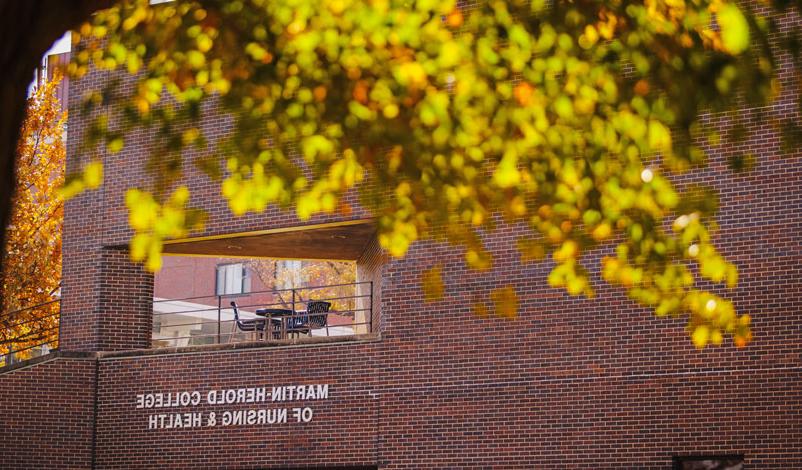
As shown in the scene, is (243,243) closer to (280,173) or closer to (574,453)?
(574,453)

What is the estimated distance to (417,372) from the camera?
59.4 ft

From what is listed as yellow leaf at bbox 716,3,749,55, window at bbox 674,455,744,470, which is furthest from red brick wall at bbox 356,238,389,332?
yellow leaf at bbox 716,3,749,55

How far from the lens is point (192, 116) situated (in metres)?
6.08

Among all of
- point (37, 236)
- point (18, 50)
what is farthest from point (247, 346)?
point (18, 50)

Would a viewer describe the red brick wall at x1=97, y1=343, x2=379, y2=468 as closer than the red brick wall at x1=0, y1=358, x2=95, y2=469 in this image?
Yes

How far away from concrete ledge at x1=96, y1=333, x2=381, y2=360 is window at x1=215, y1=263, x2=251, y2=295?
30282 mm

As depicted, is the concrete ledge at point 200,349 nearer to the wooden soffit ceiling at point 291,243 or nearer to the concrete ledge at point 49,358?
the concrete ledge at point 49,358

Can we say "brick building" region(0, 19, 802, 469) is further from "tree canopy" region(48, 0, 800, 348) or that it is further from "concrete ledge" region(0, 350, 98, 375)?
"tree canopy" region(48, 0, 800, 348)

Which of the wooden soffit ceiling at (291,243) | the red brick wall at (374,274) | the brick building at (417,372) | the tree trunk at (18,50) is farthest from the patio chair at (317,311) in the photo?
the tree trunk at (18,50)

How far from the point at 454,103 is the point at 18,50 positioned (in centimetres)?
399

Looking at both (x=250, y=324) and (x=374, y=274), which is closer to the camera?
(x=374, y=274)

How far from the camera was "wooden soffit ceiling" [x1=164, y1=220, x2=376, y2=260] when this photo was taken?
20156mm

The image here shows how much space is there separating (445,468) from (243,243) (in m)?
5.94

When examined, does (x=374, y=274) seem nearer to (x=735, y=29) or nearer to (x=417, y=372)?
(x=417, y=372)
